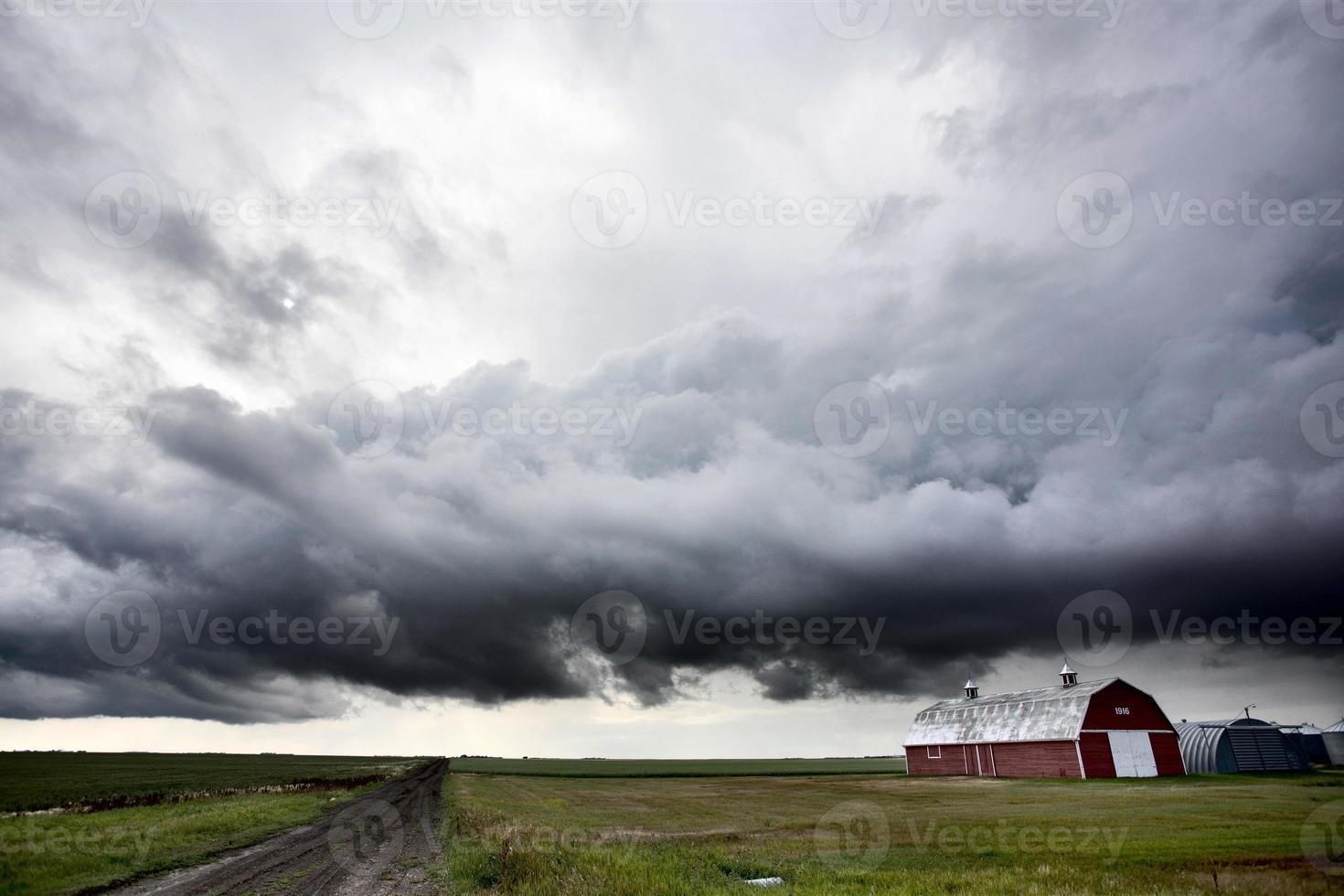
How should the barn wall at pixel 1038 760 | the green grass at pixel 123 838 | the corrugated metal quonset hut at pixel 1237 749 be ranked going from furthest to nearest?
the corrugated metal quonset hut at pixel 1237 749 < the barn wall at pixel 1038 760 < the green grass at pixel 123 838

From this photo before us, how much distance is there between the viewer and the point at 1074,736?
201 ft

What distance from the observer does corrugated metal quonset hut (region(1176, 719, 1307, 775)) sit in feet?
216

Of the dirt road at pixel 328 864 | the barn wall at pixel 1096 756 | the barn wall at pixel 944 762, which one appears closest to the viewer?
the dirt road at pixel 328 864

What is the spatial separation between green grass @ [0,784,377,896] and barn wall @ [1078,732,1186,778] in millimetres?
59875

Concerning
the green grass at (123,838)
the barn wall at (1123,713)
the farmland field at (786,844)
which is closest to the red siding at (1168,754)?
the barn wall at (1123,713)

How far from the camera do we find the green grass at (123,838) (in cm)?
1989

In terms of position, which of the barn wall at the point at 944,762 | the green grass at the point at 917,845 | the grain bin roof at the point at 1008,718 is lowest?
the barn wall at the point at 944,762

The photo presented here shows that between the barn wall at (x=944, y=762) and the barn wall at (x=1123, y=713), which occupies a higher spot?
the barn wall at (x=1123, y=713)

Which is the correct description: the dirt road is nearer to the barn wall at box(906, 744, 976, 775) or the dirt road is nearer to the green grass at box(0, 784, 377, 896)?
the green grass at box(0, 784, 377, 896)

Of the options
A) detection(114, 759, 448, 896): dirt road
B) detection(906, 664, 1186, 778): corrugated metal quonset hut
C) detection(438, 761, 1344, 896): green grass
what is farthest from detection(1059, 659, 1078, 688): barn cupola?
detection(114, 759, 448, 896): dirt road

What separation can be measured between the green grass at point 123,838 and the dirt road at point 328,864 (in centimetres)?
139

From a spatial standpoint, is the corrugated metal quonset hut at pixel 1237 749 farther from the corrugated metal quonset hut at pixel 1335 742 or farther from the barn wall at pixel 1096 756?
the corrugated metal quonset hut at pixel 1335 742

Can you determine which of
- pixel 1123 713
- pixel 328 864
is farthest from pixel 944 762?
pixel 328 864

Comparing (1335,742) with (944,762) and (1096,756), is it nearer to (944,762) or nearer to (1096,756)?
(1096,756)
